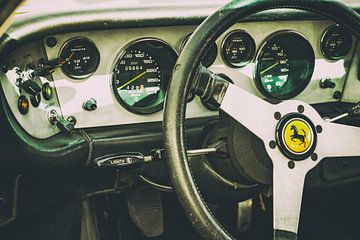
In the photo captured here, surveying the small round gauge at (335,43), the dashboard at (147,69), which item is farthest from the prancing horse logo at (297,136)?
the small round gauge at (335,43)

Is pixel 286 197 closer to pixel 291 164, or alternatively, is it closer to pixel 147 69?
pixel 291 164

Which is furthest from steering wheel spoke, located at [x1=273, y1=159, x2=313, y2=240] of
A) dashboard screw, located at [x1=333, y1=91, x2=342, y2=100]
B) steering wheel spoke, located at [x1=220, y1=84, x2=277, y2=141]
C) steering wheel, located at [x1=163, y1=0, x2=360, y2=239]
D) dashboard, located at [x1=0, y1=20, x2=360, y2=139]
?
dashboard screw, located at [x1=333, y1=91, x2=342, y2=100]

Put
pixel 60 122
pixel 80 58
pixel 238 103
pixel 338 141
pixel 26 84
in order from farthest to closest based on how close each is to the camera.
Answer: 1. pixel 80 58
2. pixel 60 122
3. pixel 26 84
4. pixel 338 141
5. pixel 238 103

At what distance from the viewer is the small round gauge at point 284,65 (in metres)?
2.06

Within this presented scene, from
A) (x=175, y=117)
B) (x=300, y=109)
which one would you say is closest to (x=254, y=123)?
(x=300, y=109)

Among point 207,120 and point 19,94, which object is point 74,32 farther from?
point 207,120

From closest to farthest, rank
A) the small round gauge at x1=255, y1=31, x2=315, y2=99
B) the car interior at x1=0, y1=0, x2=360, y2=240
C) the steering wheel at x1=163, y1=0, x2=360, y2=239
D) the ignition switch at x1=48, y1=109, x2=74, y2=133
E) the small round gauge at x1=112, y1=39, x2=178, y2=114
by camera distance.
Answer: the steering wheel at x1=163, y1=0, x2=360, y2=239, the car interior at x1=0, y1=0, x2=360, y2=240, the ignition switch at x1=48, y1=109, x2=74, y2=133, the small round gauge at x1=112, y1=39, x2=178, y2=114, the small round gauge at x1=255, y1=31, x2=315, y2=99

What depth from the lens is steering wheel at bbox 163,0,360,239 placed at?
119 cm

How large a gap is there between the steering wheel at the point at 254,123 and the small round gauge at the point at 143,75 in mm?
626

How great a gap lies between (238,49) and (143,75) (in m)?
0.41

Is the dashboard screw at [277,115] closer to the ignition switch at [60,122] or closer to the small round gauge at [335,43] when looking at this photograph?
the ignition switch at [60,122]

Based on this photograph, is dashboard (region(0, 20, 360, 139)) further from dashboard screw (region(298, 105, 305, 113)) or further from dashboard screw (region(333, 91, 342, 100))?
dashboard screw (region(298, 105, 305, 113))

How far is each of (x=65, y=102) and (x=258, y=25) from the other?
84 cm

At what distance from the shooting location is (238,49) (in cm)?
202
